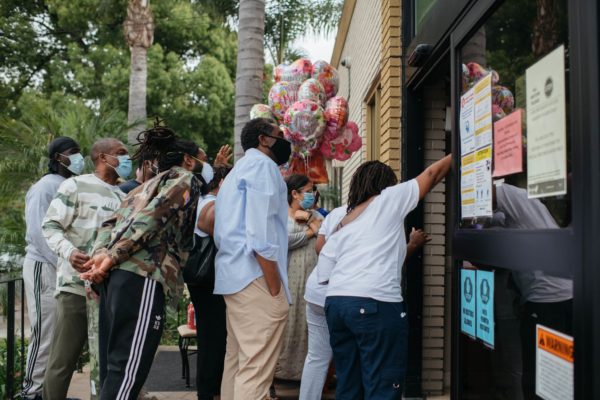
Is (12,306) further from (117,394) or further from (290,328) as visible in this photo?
(290,328)

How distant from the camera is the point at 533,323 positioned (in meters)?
2.82

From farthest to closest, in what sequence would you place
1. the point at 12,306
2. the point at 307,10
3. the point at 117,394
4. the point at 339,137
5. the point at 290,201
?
the point at 307,10 → the point at 339,137 → the point at 290,201 → the point at 12,306 → the point at 117,394

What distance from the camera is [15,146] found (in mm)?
10164

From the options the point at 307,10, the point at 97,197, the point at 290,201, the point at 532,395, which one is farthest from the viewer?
the point at 307,10

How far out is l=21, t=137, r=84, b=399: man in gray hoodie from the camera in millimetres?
5168

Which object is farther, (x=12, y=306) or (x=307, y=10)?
(x=307, y=10)

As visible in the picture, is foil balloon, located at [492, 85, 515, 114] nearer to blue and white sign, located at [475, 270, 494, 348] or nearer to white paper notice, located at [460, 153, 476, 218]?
white paper notice, located at [460, 153, 476, 218]

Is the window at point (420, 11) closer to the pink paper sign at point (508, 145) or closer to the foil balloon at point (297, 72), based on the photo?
the foil balloon at point (297, 72)

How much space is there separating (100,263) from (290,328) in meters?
Answer: 2.80

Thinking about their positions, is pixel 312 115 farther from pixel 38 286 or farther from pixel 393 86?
pixel 38 286

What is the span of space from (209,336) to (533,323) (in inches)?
102

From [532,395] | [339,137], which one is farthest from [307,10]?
[532,395]

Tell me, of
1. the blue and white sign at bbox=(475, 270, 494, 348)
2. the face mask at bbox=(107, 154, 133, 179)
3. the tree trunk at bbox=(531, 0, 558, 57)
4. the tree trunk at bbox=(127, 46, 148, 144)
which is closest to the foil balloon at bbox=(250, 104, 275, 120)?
the face mask at bbox=(107, 154, 133, 179)

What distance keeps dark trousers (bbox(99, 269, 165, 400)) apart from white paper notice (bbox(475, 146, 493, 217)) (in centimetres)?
186
